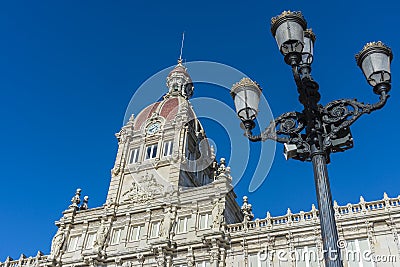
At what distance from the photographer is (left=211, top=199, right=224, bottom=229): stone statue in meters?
30.7

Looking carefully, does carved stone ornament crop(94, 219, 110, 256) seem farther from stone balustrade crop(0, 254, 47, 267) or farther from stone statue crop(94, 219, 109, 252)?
stone balustrade crop(0, 254, 47, 267)

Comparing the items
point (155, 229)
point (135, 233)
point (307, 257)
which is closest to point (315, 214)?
point (307, 257)

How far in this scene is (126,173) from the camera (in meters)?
39.0

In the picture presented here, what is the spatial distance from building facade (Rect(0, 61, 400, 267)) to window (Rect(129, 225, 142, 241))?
0.30 ft

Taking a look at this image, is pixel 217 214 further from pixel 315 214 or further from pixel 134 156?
pixel 134 156

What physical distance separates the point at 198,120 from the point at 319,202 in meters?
38.1

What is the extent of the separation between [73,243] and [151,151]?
11238mm

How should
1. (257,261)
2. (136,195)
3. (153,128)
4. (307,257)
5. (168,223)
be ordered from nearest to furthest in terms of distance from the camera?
1. (307,257)
2. (257,261)
3. (168,223)
4. (136,195)
5. (153,128)

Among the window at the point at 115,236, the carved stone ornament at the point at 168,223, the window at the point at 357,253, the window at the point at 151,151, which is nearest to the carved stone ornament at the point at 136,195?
the carved stone ornament at the point at 168,223

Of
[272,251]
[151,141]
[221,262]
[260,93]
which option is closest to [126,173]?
[151,141]

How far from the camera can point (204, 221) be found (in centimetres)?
3222

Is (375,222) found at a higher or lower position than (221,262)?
higher

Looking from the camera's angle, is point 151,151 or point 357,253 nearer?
point 357,253

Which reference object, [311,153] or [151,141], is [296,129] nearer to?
[311,153]
